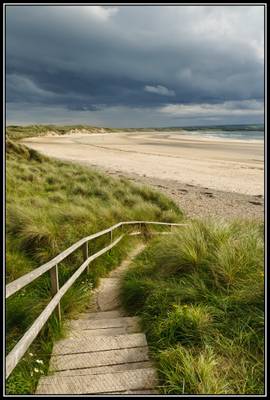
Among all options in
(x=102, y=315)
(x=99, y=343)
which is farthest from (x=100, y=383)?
(x=102, y=315)

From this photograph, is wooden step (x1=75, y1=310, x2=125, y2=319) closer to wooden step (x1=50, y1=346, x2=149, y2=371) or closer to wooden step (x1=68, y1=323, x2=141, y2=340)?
wooden step (x1=68, y1=323, x2=141, y2=340)

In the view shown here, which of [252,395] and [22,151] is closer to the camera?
[252,395]

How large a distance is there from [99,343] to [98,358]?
0.25 metres

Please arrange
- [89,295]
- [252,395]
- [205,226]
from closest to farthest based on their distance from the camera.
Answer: [252,395], [89,295], [205,226]

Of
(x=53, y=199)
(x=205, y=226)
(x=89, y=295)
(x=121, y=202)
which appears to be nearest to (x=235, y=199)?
(x=121, y=202)

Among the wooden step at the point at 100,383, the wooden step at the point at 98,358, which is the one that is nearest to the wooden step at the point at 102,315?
the wooden step at the point at 98,358

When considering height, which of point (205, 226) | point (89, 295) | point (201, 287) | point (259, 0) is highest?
point (259, 0)

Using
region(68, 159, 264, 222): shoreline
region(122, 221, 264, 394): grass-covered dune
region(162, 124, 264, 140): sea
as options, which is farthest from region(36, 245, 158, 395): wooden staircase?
region(162, 124, 264, 140): sea

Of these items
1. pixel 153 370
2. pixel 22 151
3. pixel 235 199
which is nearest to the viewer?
pixel 153 370

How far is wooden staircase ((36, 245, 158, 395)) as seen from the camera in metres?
2.69

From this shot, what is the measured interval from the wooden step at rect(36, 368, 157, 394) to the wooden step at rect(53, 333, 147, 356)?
1.47 ft

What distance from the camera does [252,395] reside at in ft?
8.61

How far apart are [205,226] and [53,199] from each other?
6.87 m

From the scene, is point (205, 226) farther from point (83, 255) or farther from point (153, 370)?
point (153, 370)
